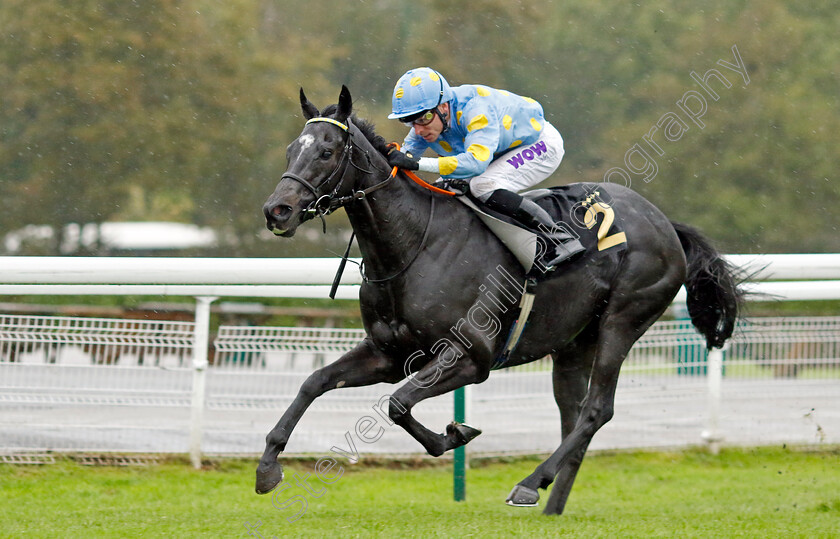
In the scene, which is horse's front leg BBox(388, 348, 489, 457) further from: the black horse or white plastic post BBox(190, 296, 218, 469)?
white plastic post BBox(190, 296, 218, 469)

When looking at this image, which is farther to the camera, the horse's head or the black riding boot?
the black riding boot

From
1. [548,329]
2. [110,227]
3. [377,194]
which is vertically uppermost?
[377,194]

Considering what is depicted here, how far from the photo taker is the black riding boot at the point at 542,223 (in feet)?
15.4

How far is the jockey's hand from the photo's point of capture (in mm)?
4512

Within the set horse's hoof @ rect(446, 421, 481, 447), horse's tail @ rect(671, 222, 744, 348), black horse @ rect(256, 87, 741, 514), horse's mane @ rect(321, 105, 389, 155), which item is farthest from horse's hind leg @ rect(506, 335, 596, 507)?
horse's mane @ rect(321, 105, 389, 155)

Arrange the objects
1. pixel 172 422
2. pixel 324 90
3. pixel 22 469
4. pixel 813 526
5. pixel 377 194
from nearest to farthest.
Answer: pixel 377 194 → pixel 813 526 → pixel 22 469 → pixel 172 422 → pixel 324 90

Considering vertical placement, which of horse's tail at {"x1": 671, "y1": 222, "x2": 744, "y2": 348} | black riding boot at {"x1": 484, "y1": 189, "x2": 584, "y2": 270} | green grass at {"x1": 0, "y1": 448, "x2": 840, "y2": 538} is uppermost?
black riding boot at {"x1": 484, "y1": 189, "x2": 584, "y2": 270}

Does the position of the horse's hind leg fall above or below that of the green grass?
above

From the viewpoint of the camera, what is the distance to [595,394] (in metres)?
5.13

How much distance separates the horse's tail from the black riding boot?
3.39ft

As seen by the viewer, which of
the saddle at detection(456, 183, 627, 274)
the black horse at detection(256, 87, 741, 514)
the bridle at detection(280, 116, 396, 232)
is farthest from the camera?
the saddle at detection(456, 183, 627, 274)

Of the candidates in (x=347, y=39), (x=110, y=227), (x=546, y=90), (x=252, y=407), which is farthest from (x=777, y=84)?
(x=252, y=407)

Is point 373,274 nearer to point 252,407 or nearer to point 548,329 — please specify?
point 548,329

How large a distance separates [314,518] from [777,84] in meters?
17.5
